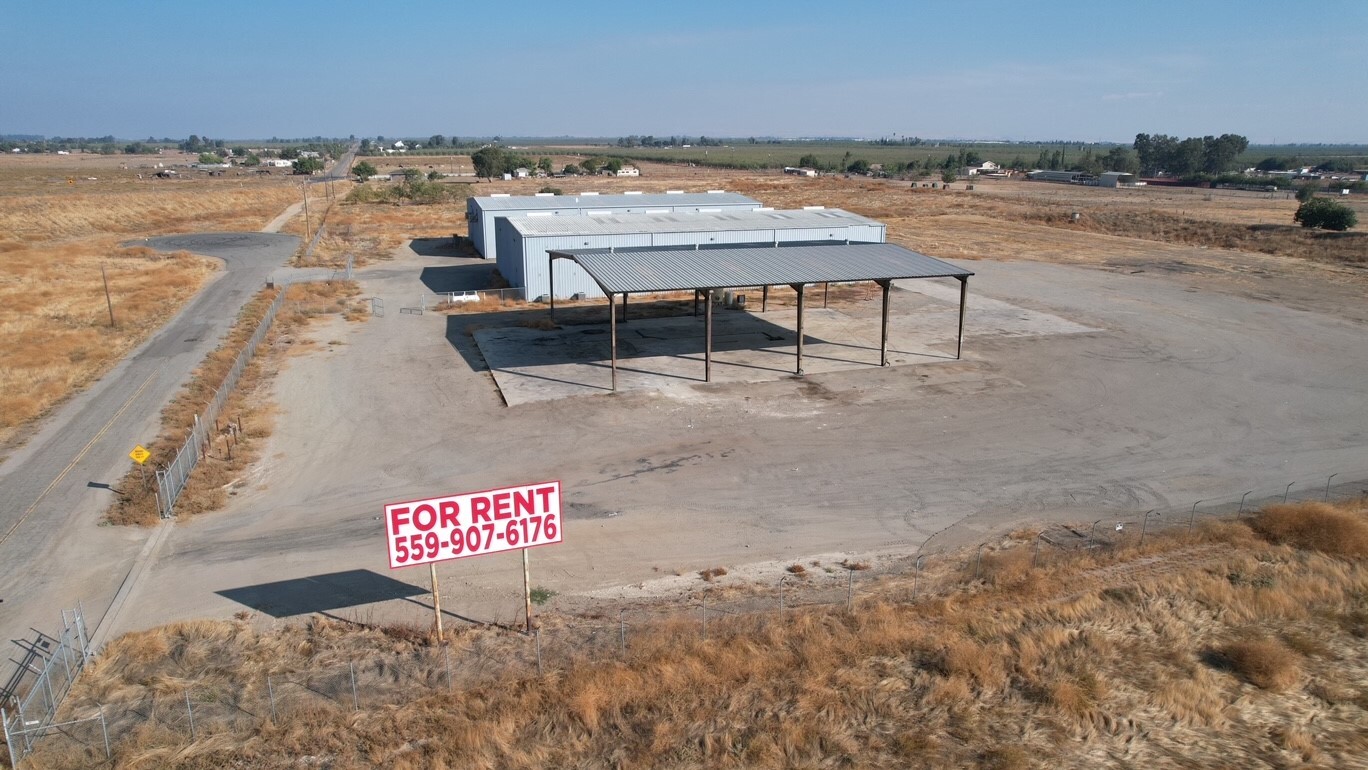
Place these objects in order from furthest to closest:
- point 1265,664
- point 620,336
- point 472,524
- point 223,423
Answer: point 620,336, point 223,423, point 472,524, point 1265,664

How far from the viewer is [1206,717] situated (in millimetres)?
13406

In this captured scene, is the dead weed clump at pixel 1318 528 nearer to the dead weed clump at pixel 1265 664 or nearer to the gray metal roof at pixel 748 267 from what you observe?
the dead weed clump at pixel 1265 664

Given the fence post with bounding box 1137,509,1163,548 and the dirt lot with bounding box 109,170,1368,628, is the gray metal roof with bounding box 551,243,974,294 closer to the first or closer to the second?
the dirt lot with bounding box 109,170,1368,628

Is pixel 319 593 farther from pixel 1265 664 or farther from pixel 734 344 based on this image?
pixel 734 344

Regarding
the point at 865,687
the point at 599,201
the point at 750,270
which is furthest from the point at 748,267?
the point at 599,201

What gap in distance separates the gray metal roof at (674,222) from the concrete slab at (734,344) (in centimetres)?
768

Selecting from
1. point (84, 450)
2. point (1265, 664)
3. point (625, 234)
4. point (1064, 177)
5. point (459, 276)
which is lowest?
point (1265, 664)

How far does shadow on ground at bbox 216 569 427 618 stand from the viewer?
1677 cm

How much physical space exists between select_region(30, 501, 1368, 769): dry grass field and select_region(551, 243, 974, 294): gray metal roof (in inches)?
671

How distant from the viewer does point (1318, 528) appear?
63.2 feet

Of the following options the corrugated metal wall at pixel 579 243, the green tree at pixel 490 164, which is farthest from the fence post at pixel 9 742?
the green tree at pixel 490 164

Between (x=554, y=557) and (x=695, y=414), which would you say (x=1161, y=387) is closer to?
(x=695, y=414)

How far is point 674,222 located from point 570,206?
12.0 m

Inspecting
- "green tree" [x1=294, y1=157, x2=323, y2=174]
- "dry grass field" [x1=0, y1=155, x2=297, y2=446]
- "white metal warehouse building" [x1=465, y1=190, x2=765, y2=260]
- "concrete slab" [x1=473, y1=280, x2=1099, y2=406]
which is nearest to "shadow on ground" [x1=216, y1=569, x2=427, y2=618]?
"concrete slab" [x1=473, y1=280, x2=1099, y2=406]
